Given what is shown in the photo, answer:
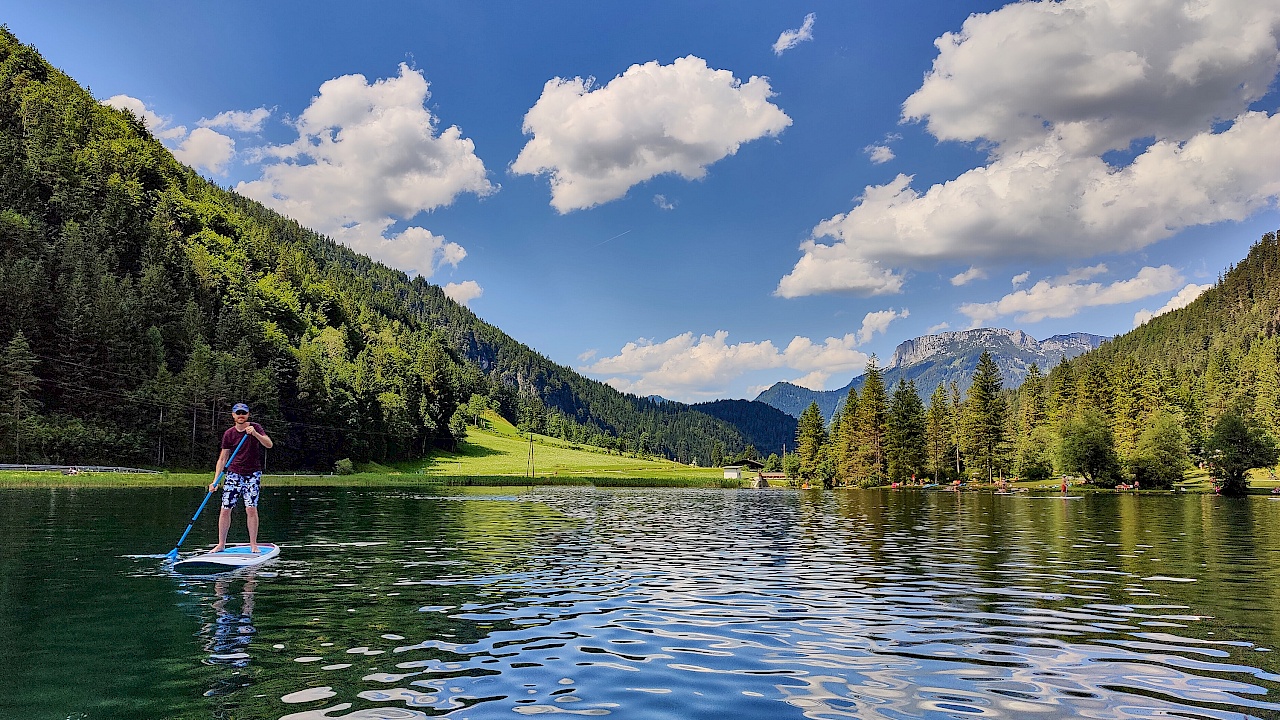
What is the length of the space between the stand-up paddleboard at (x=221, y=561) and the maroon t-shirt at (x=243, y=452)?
2.40 meters

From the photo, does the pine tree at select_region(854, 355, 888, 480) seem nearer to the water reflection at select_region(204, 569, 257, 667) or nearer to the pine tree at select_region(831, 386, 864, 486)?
the pine tree at select_region(831, 386, 864, 486)

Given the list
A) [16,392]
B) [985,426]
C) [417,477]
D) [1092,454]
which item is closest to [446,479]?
[417,477]

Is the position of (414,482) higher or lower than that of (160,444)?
lower

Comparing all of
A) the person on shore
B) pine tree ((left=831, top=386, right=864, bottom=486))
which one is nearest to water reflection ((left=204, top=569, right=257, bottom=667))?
the person on shore

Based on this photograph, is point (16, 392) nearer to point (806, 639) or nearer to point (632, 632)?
point (632, 632)

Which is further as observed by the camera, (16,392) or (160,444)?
(160,444)

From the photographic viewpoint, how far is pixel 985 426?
15375 cm

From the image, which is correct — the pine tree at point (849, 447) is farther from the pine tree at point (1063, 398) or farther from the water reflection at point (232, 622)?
the water reflection at point (232, 622)

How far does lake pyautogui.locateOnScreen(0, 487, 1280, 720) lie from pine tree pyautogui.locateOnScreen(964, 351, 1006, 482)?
430 feet

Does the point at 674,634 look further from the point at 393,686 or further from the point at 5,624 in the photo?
the point at 5,624

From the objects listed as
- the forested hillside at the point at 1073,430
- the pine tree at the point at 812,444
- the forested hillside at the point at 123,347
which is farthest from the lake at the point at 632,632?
the pine tree at the point at 812,444

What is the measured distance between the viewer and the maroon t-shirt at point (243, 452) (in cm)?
2234

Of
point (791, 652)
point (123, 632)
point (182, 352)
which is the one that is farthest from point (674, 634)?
point (182, 352)

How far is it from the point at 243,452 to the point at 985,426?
511ft
